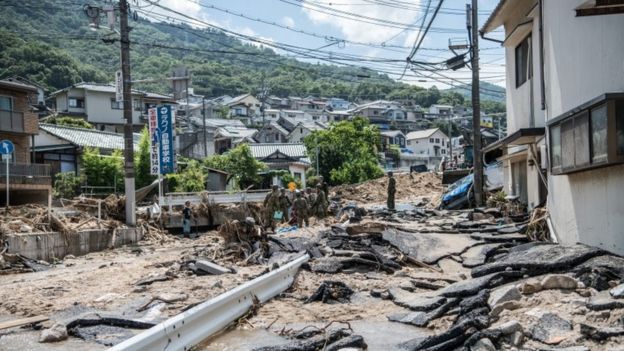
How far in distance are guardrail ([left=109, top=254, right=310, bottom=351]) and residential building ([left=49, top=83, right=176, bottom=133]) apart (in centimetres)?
5010

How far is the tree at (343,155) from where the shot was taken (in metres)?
47.8

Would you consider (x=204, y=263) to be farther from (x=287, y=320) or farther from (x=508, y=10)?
(x=508, y=10)

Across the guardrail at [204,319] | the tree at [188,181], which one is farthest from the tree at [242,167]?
the guardrail at [204,319]

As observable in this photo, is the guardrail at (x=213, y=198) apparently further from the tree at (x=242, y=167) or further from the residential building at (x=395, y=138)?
the residential building at (x=395, y=138)

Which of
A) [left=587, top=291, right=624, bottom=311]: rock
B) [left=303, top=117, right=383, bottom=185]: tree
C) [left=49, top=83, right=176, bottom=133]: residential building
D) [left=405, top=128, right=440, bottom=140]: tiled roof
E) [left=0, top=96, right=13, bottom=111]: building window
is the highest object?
[left=49, top=83, right=176, bottom=133]: residential building

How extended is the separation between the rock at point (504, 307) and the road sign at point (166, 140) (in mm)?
20991

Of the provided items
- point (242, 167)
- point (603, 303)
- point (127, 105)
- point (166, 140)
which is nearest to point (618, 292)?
point (603, 303)

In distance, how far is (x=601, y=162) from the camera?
7594 mm

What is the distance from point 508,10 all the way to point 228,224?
9927 mm

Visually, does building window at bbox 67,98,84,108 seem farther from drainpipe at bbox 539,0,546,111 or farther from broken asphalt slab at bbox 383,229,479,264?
drainpipe at bbox 539,0,546,111

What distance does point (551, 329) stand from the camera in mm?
5250

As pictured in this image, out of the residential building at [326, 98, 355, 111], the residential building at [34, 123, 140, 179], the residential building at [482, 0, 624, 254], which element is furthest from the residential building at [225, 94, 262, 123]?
the residential building at [482, 0, 624, 254]

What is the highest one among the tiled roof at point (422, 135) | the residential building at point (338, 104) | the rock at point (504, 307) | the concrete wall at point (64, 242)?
the residential building at point (338, 104)

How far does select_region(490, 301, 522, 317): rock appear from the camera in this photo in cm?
598
